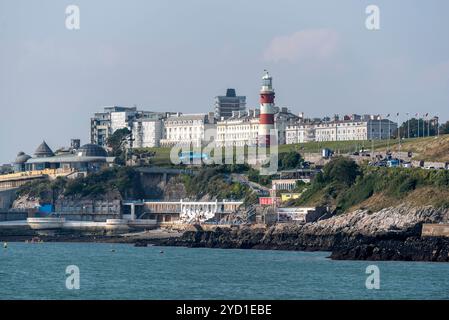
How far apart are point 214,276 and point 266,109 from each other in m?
82.6

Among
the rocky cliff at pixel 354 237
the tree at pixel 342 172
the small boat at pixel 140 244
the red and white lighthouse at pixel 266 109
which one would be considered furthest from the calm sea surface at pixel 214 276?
the red and white lighthouse at pixel 266 109

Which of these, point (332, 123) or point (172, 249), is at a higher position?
point (332, 123)

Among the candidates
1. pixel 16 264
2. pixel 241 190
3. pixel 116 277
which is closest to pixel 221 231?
pixel 241 190

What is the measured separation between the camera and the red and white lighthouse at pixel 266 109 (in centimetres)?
15888

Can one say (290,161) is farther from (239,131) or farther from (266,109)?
(239,131)

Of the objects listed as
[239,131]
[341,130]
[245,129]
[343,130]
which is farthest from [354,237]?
[239,131]

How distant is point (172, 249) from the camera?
11112 cm

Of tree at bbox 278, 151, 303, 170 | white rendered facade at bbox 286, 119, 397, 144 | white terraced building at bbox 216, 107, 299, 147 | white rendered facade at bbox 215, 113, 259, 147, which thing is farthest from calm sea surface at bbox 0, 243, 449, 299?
white terraced building at bbox 216, 107, 299, 147

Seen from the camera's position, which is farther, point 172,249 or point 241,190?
point 241,190

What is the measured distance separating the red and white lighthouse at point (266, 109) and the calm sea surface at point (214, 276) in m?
55.2

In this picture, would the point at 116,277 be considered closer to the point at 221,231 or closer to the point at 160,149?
the point at 221,231

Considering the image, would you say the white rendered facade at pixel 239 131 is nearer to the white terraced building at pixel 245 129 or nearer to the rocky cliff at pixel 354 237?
the white terraced building at pixel 245 129
